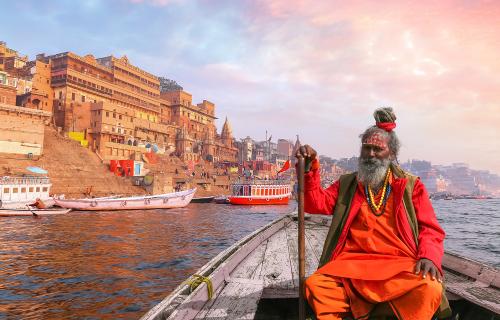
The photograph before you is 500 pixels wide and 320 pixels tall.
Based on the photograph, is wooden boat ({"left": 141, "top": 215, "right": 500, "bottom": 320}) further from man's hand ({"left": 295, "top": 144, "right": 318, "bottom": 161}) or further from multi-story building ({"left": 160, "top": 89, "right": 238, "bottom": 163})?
multi-story building ({"left": 160, "top": 89, "right": 238, "bottom": 163})

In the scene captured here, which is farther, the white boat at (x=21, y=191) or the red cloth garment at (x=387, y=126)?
the white boat at (x=21, y=191)

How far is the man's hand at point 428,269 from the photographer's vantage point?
2.89 metres

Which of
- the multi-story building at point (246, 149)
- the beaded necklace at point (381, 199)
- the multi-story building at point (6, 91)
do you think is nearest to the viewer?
the beaded necklace at point (381, 199)

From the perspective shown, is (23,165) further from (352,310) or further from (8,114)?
(352,310)

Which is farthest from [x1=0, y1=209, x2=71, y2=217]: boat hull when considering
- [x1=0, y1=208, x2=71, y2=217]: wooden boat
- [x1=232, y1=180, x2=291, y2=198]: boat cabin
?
[x1=232, y1=180, x2=291, y2=198]: boat cabin

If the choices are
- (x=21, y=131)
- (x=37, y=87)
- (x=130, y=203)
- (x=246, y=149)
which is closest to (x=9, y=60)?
(x=37, y=87)

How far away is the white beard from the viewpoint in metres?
3.53

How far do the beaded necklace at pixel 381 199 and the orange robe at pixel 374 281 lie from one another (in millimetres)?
50

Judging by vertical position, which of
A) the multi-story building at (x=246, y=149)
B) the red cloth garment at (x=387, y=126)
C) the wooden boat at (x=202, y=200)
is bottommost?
the wooden boat at (x=202, y=200)

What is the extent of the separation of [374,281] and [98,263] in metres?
11.2

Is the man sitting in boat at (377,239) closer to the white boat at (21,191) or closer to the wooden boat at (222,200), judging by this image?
the white boat at (21,191)

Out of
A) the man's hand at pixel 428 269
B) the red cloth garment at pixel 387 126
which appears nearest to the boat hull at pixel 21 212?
the red cloth garment at pixel 387 126

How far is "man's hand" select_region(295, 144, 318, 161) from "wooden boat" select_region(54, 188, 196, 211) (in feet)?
112

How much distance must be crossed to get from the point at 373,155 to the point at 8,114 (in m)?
51.8
